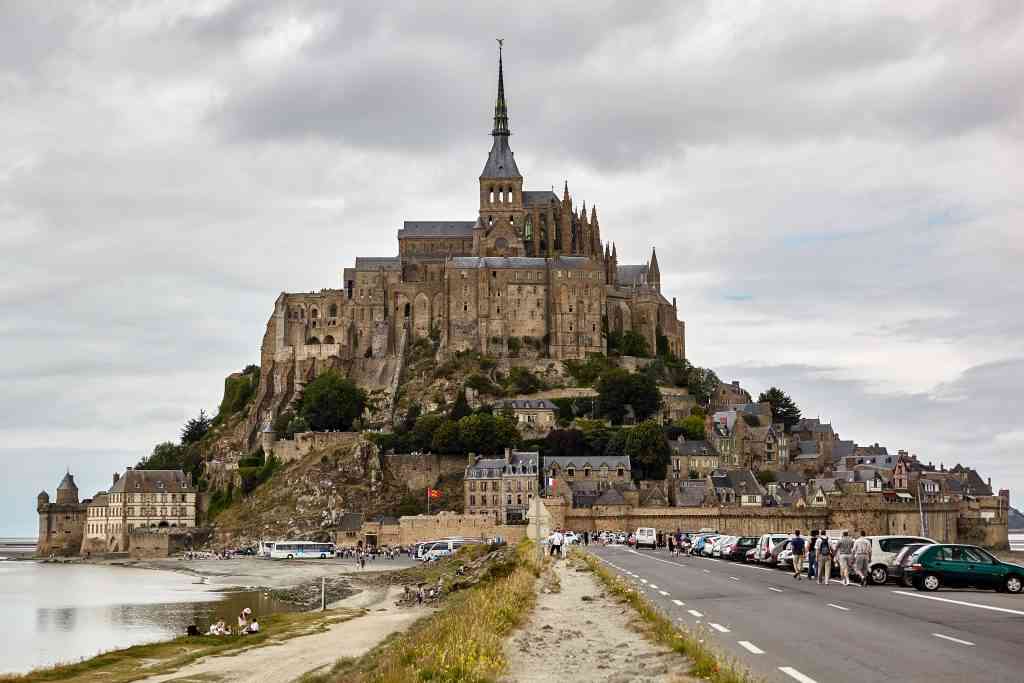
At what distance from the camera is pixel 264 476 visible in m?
110

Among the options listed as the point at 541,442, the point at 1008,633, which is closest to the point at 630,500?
the point at 541,442

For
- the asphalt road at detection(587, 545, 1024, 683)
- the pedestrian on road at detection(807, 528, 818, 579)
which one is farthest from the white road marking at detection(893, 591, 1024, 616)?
the pedestrian on road at detection(807, 528, 818, 579)

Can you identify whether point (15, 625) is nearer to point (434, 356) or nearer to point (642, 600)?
point (642, 600)

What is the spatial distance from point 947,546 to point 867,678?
1458 cm

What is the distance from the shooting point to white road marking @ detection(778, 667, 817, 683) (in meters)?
14.3

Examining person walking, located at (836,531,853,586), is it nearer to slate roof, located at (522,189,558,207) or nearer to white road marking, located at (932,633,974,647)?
white road marking, located at (932,633,974,647)

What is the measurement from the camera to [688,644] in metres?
17.0

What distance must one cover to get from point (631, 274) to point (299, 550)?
55920mm

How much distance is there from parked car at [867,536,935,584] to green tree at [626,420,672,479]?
237 feet

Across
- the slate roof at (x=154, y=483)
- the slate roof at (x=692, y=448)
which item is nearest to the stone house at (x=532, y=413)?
the slate roof at (x=692, y=448)

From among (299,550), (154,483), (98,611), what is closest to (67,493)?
(154,483)

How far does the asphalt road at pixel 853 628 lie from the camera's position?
48.9 ft

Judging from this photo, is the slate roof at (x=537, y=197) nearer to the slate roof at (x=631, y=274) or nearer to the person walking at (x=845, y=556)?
the slate roof at (x=631, y=274)

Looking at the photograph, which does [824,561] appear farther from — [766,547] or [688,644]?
[688,644]
